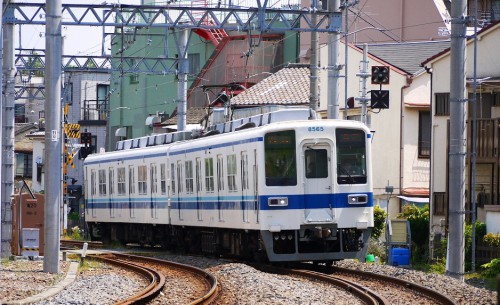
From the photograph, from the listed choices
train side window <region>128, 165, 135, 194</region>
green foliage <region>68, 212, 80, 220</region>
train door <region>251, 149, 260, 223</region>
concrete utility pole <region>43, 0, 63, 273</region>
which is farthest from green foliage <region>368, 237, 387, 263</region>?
green foliage <region>68, 212, 80, 220</region>

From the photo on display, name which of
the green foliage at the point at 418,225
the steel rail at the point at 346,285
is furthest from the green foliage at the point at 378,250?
the steel rail at the point at 346,285

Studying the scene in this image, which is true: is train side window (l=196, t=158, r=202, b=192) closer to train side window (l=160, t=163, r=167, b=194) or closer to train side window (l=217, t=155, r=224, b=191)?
train side window (l=217, t=155, r=224, b=191)

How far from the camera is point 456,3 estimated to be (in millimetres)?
16938

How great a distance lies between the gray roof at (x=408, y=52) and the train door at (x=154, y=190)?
1290 cm

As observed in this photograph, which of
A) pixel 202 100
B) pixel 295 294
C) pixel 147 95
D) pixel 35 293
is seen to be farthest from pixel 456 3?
pixel 147 95

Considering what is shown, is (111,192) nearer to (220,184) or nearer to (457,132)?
(220,184)

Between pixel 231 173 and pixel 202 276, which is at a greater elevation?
pixel 231 173

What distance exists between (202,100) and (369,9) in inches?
373

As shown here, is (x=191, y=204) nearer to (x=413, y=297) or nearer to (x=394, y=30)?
(x=413, y=297)

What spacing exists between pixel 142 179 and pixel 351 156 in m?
9.49

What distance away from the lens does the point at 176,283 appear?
1683cm

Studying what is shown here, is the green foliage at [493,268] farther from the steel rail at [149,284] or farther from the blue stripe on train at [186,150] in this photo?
the steel rail at [149,284]

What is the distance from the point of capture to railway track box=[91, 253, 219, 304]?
13.9 m

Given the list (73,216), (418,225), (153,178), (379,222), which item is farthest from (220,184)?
(73,216)
